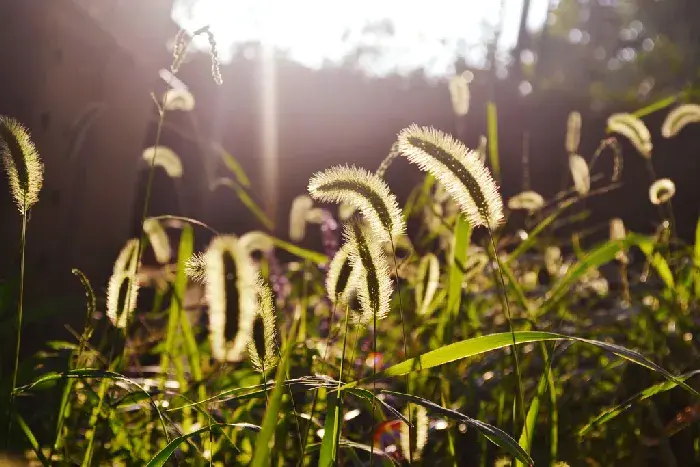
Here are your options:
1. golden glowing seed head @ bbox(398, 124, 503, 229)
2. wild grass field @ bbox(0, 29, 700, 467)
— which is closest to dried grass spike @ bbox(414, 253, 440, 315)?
wild grass field @ bbox(0, 29, 700, 467)

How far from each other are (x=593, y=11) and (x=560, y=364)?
224 ft

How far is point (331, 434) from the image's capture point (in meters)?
1.06

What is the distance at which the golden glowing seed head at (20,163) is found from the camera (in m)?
1.17

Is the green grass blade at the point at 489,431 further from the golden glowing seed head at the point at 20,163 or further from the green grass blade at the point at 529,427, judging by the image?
the golden glowing seed head at the point at 20,163

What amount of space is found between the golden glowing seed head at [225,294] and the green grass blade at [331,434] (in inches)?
10.3

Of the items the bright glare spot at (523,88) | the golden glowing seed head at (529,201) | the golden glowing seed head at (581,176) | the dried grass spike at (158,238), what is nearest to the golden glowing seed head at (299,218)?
the dried grass spike at (158,238)

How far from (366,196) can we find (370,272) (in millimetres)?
115

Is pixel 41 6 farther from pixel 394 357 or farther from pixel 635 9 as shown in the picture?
pixel 635 9

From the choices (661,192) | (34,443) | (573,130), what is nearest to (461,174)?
(34,443)

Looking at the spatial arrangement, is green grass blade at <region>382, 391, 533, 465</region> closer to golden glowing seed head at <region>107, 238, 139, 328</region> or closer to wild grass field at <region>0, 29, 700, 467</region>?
wild grass field at <region>0, 29, 700, 467</region>

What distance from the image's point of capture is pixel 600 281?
3.22 metres

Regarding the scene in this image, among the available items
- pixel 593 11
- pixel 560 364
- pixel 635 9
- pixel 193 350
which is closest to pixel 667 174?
pixel 560 364

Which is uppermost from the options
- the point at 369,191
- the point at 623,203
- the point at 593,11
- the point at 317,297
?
the point at 593,11

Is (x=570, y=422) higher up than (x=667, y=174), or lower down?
lower down
